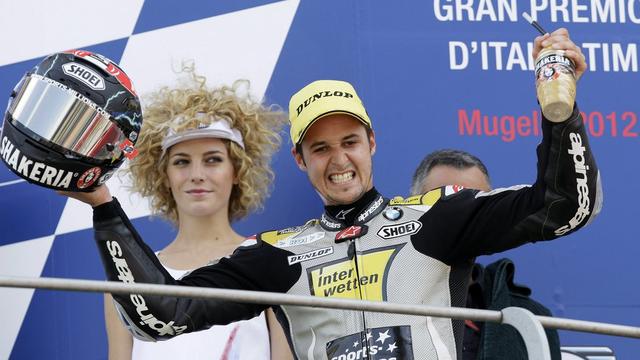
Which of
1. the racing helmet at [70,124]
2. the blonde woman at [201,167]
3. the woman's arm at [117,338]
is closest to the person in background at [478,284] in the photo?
the blonde woman at [201,167]

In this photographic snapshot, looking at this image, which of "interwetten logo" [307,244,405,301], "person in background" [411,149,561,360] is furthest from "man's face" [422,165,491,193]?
"interwetten logo" [307,244,405,301]

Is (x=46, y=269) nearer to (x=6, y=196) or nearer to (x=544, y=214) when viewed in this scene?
(x=6, y=196)

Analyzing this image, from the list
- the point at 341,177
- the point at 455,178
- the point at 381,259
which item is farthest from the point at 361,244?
the point at 455,178

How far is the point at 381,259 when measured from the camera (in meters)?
2.84

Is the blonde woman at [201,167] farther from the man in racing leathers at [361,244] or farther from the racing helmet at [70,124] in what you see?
the racing helmet at [70,124]

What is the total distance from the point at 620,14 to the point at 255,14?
1065 mm

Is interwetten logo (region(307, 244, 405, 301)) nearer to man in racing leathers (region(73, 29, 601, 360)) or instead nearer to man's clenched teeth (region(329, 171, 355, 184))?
man in racing leathers (region(73, 29, 601, 360))

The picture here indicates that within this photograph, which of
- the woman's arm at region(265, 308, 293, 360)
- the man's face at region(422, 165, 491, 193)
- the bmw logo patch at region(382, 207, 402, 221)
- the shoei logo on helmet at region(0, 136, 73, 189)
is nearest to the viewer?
the shoei logo on helmet at region(0, 136, 73, 189)

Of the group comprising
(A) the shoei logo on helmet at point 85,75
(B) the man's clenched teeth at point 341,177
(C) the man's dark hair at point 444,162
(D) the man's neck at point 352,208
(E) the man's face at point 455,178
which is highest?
(C) the man's dark hair at point 444,162

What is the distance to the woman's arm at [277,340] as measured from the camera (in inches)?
128

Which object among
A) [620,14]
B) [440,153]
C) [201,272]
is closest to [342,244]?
[201,272]

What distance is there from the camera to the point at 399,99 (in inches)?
151

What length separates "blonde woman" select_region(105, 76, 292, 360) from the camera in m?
3.49

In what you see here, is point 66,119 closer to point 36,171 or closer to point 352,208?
point 36,171
